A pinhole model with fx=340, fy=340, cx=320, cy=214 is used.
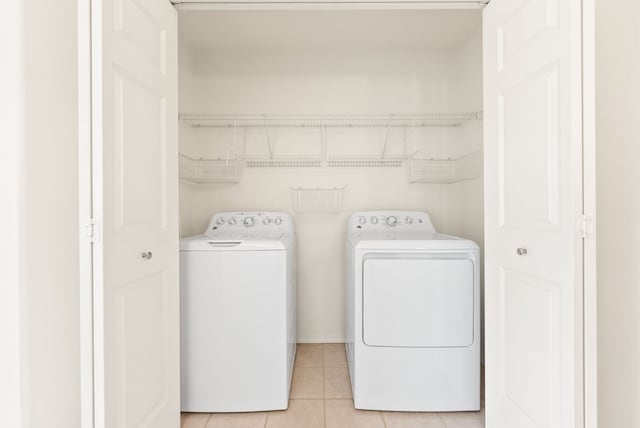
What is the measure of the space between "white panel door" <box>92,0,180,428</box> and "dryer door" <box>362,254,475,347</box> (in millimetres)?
1002

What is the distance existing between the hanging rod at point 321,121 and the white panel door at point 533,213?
1104mm

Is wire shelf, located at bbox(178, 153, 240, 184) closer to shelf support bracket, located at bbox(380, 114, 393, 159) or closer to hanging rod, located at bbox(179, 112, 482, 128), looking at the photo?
hanging rod, located at bbox(179, 112, 482, 128)

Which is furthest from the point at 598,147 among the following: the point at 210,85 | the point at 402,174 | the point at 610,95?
the point at 210,85

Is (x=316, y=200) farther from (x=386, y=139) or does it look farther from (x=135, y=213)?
(x=135, y=213)

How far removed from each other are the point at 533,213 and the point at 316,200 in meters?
1.69

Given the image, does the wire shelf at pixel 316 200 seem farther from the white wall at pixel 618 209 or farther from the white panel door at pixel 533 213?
the white wall at pixel 618 209

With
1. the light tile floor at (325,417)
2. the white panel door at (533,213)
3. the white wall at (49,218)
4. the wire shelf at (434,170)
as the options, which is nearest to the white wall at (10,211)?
the white wall at (49,218)

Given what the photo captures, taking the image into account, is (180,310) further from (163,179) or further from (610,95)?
(610,95)

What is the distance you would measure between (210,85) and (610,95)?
2.48 meters

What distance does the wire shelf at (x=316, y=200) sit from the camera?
2.68m

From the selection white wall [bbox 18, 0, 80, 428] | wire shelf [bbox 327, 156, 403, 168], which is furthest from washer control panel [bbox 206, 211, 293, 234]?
white wall [bbox 18, 0, 80, 428]

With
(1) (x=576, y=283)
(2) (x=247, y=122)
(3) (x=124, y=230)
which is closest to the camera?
(1) (x=576, y=283)

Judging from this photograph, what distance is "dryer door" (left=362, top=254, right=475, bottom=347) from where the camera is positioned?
1.74 meters

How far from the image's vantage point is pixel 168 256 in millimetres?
1486
